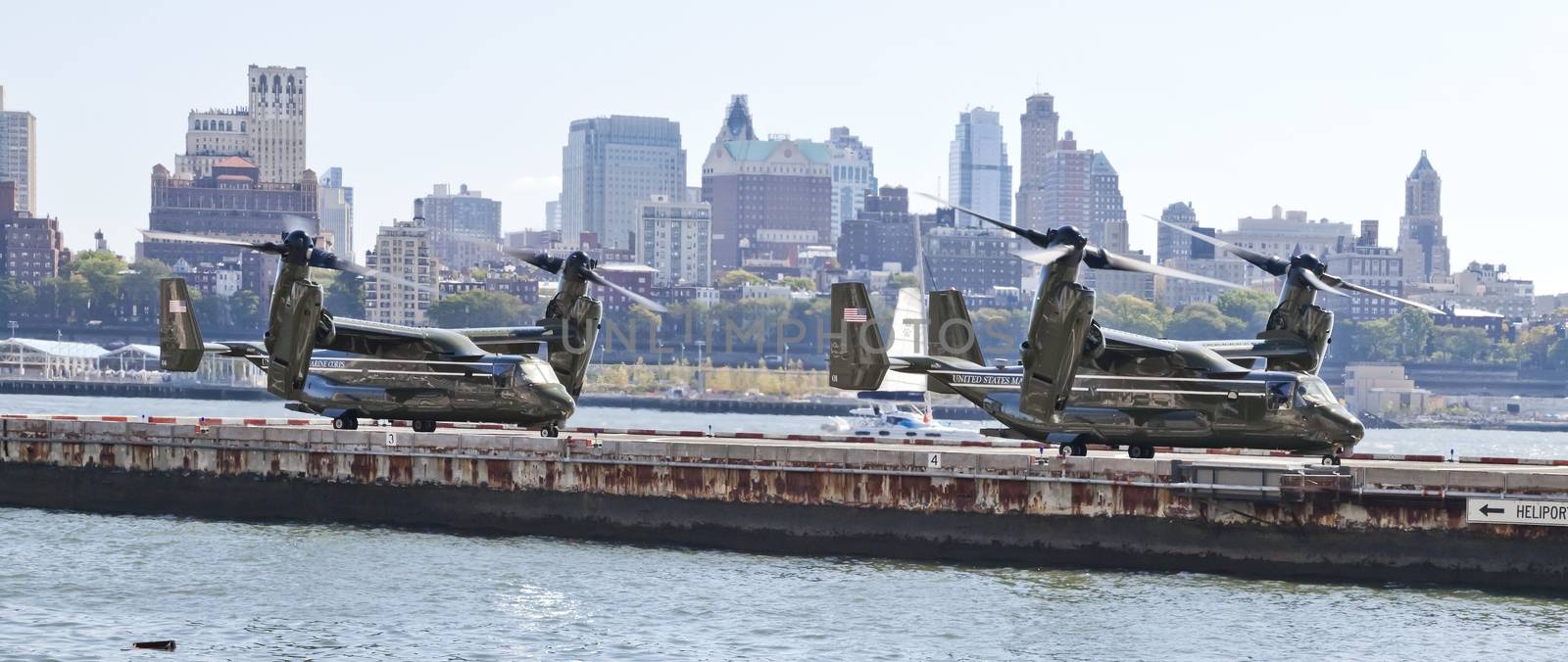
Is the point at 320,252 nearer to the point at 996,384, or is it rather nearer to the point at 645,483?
the point at 645,483

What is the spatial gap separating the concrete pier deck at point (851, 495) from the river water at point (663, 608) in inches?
45.3

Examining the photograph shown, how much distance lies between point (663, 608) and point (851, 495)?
36.1ft

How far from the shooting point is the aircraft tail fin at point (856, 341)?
232ft

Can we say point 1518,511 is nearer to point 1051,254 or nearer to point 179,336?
point 1051,254

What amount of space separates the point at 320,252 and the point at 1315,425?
30591 millimetres

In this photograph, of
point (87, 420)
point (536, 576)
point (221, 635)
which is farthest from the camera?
point (87, 420)

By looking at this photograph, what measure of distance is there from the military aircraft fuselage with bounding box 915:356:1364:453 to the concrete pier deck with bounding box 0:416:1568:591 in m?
0.97

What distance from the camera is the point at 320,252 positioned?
2753 inches

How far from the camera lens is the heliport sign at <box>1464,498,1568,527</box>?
57875 mm

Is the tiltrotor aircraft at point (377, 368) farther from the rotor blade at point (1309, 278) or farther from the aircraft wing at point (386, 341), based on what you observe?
the rotor blade at point (1309, 278)

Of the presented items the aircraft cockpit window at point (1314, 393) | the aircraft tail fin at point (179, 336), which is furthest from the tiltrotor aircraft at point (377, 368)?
the aircraft cockpit window at point (1314, 393)

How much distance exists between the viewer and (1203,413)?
63.3m

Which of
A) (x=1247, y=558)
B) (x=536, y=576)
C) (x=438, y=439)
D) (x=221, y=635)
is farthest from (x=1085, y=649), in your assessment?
(x=438, y=439)

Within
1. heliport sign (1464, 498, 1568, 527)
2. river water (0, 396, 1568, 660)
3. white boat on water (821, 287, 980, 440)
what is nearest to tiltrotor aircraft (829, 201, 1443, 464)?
river water (0, 396, 1568, 660)
